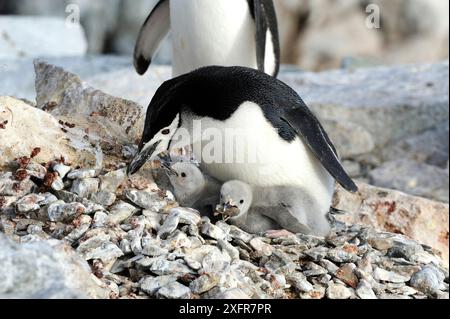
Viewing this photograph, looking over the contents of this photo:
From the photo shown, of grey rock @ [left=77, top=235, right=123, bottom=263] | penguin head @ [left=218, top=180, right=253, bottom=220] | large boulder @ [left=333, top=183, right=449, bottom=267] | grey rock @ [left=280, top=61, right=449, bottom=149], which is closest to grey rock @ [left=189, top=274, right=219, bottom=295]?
grey rock @ [left=77, top=235, right=123, bottom=263]

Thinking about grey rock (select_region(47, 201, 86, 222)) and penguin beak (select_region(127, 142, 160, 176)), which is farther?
penguin beak (select_region(127, 142, 160, 176))

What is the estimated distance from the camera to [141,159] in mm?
3129

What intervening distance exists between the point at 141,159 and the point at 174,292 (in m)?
0.78

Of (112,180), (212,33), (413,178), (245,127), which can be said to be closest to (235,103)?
(245,127)

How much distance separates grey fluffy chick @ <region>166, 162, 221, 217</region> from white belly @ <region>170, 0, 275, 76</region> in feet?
4.71

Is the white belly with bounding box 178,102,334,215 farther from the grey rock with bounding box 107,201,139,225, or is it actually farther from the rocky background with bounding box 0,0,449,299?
the grey rock with bounding box 107,201,139,225

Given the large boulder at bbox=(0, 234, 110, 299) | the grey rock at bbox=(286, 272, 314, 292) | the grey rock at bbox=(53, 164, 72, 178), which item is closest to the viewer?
the large boulder at bbox=(0, 234, 110, 299)

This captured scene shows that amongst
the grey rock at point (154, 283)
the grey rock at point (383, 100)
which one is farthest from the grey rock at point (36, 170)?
the grey rock at point (383, 100)

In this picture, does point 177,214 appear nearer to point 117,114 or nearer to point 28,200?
point 28,200

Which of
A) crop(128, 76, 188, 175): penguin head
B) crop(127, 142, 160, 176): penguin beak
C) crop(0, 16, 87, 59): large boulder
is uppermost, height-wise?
crop(0, 16, 87, 59): large boulder

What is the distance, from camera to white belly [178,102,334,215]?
3086 mm

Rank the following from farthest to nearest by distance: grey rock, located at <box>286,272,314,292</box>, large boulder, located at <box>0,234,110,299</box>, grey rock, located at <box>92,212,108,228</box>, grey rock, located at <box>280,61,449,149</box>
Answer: grey rock, located at <box>280,61,449,149</box>
grey rock, located at <box>92,212,108,228</box>
grey rock, located at <box>286,272,314,292</box>
large boulder, located at <box>0,234,110,299</box>

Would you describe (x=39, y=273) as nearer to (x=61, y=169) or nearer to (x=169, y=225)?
(x=169, y=225)

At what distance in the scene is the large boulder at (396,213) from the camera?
4012 millimetres
